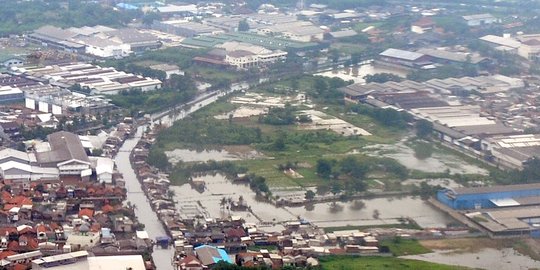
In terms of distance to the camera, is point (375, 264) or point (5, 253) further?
point (375, 264)

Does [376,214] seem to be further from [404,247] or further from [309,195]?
[404,247]

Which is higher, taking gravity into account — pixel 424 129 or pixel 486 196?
pixel 486 196

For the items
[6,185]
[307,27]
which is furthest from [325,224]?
[307,27]

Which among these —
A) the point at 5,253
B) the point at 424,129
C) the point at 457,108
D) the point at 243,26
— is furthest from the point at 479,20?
the point at 5,253

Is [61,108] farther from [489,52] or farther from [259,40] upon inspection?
[489,52]

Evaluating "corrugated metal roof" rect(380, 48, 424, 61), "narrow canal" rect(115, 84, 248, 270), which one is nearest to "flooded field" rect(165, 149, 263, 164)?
"narrow canal" rect(115, 84, 248, 270)

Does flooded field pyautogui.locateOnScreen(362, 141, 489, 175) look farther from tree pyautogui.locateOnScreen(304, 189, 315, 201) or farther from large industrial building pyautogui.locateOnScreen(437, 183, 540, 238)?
tree pyautogui.locateOnScreen(304, 189, 315, 201)
